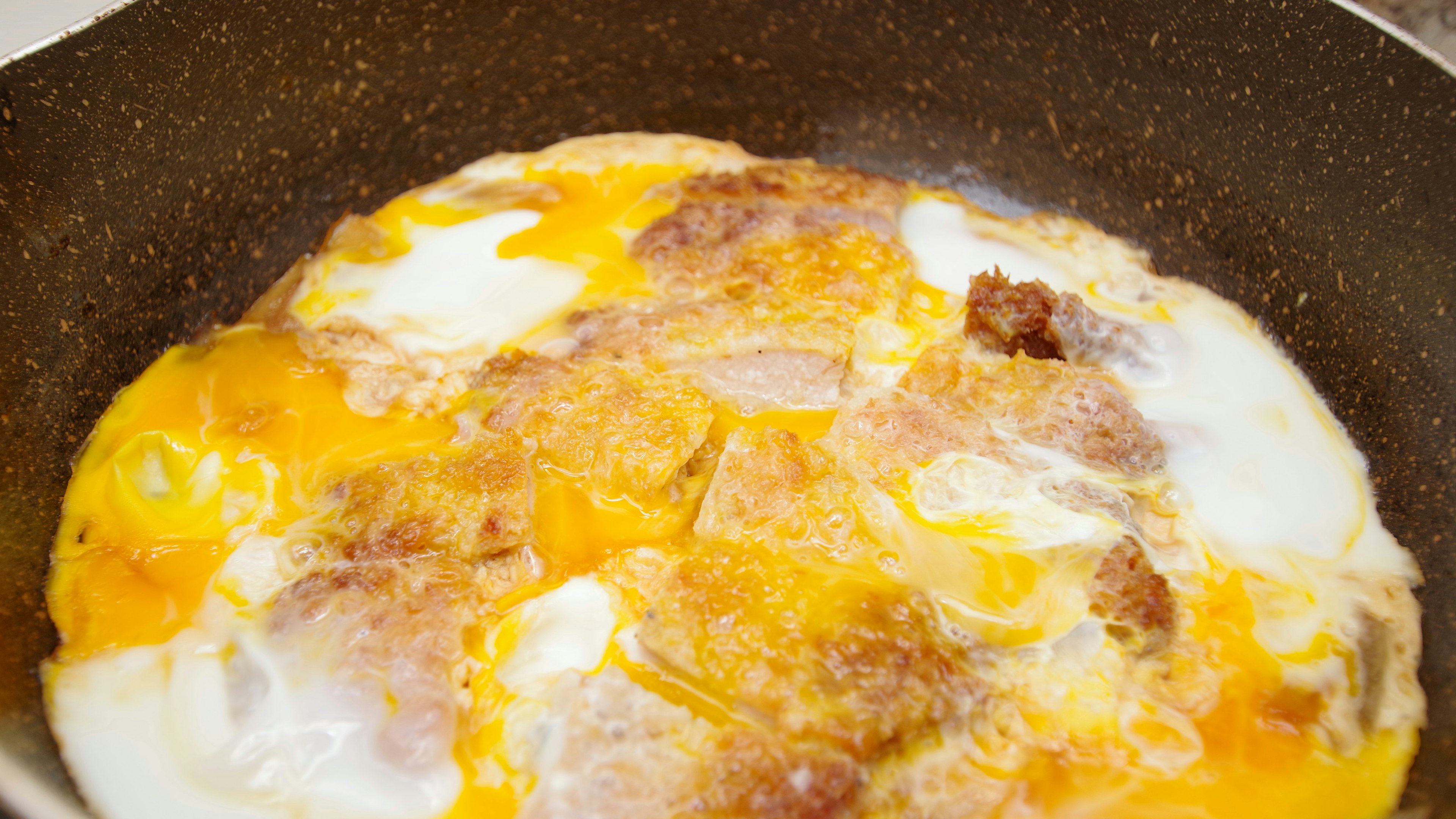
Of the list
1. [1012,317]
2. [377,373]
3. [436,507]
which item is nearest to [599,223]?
[377,373]

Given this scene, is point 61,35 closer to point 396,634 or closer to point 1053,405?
point 396,634

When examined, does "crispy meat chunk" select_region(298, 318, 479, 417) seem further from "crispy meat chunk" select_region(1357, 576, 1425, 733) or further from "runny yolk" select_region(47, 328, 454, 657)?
"crispy meat chunk" select_region(1357, 576, 1425, 733)

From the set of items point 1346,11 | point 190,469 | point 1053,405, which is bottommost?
point 190,469

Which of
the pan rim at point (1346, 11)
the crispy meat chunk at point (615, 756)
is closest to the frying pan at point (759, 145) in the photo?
the pan rim at point (1346, 11)

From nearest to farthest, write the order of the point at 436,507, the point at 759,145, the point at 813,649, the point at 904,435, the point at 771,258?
1. the point at 813,649
2. the point at 436,507
3. the point at 904,435
4. the point at 771,258
5. the point at 759,145

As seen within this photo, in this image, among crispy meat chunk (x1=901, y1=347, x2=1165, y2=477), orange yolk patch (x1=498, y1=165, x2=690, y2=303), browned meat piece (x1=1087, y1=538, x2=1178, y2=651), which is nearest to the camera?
browned meat piece (x1=1087, y1=538, x2=1178, y2=651)

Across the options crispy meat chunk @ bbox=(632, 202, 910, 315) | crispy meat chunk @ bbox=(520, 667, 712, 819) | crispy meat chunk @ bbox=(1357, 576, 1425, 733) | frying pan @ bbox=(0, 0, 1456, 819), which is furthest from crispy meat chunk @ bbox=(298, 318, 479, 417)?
crispy meat chunk @ bbox=(1357, 576, 1425, 733)
